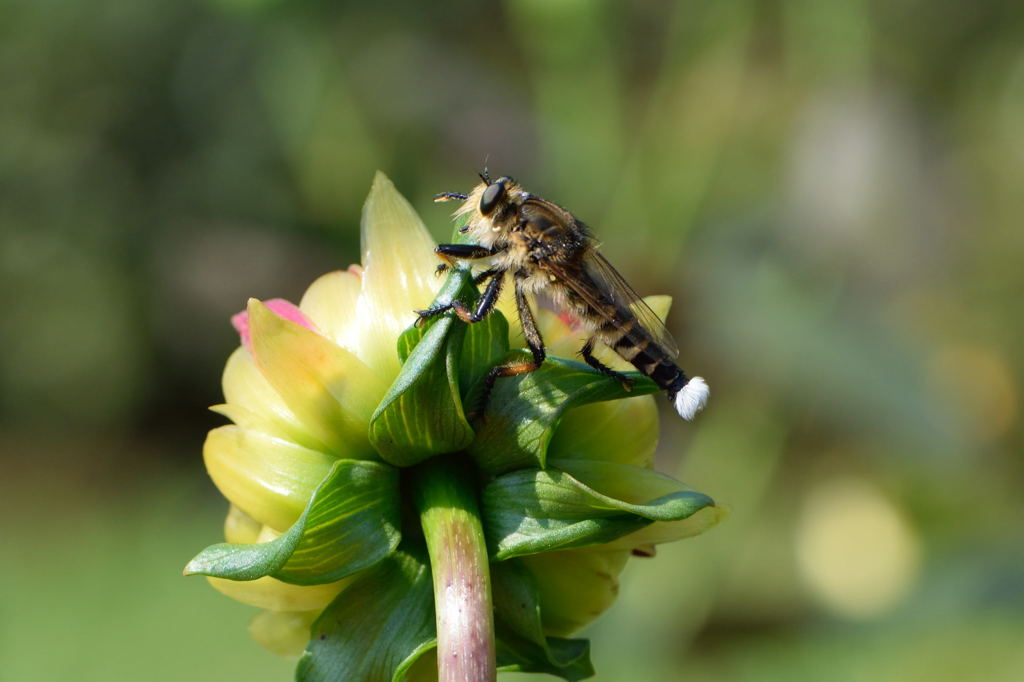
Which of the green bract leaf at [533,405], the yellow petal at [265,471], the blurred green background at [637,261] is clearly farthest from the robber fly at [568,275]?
the blurred green background at [637,261]

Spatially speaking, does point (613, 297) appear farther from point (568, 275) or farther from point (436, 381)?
point (436, 381)

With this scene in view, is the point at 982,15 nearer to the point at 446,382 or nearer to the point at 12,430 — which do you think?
the point at 446,382

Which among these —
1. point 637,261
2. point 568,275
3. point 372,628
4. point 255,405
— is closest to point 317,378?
point 255,405

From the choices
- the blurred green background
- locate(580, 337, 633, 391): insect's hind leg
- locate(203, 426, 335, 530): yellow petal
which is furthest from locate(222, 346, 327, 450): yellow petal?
the blurred green background

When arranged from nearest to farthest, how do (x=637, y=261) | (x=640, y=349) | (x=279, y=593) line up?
1. (x=279, y=593)
2. (x=640, y=349)
3. (x=637, y=261)

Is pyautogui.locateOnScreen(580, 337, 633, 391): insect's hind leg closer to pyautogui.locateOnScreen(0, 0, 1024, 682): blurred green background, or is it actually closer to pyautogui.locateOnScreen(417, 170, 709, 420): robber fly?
pyautogui.locateOnScreen(417, 170, 709, 420): robber fly

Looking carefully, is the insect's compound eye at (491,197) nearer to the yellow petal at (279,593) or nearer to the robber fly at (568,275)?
the robber fly at (568,275)

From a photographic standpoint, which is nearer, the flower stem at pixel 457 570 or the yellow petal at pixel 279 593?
the flower stem at pixel 457 570
